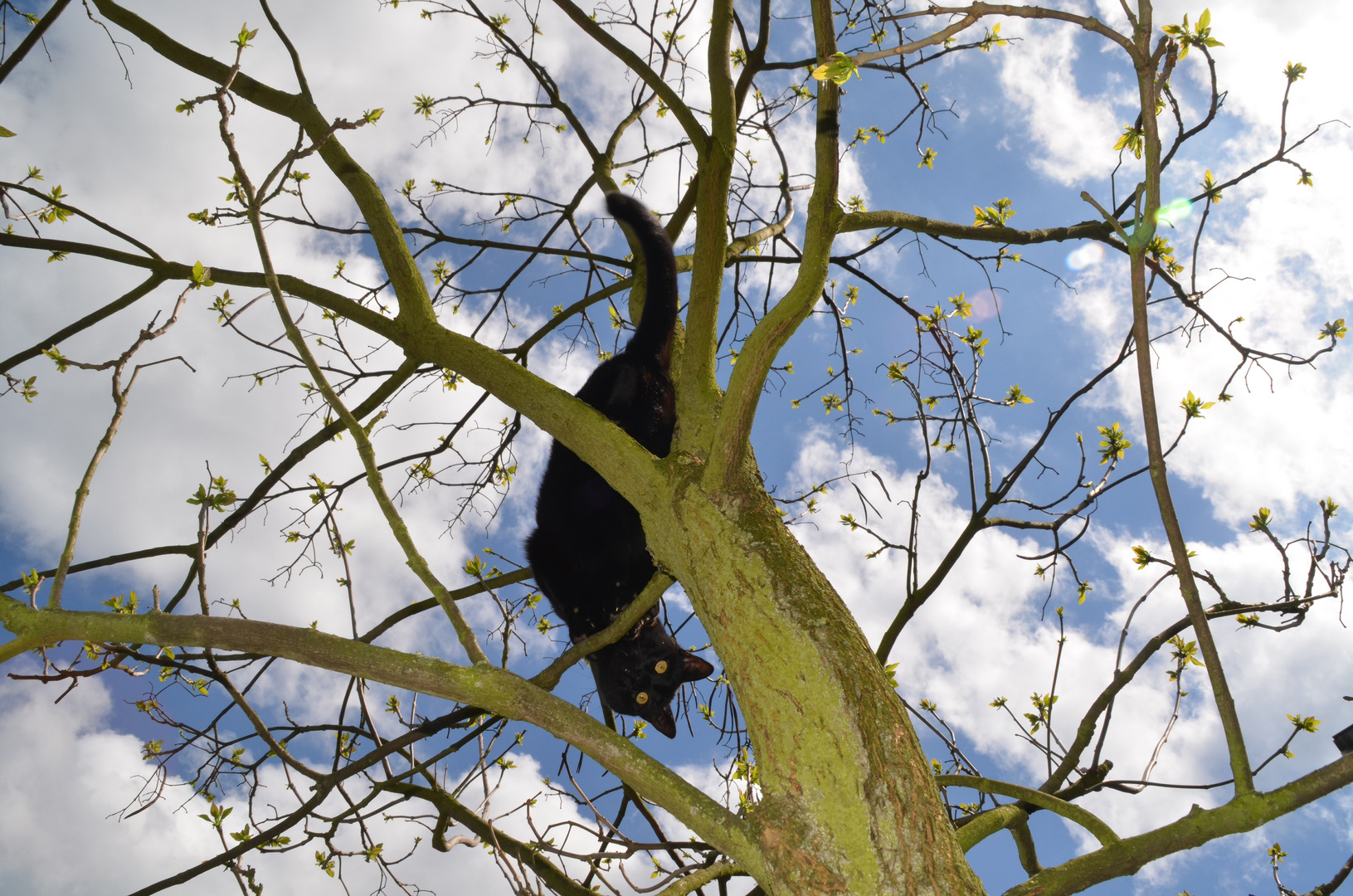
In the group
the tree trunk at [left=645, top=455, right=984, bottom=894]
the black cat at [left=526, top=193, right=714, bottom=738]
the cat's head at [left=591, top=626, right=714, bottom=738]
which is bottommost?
the tree trunk at [left=645, top=455, right=984, bottom=894]

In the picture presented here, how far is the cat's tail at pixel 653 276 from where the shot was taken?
2596 mm

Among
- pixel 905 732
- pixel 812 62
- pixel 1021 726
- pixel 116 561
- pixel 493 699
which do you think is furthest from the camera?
pixel 812 62

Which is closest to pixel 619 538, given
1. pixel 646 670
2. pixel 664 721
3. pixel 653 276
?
pixel 646 670

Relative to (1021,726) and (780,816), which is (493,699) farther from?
(1021,726)

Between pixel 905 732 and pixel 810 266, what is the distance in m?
0.99

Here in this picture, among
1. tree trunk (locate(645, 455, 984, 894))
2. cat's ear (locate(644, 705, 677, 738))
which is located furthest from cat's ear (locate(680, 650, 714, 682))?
tree trunk (locate(645, 455, 984, 894))

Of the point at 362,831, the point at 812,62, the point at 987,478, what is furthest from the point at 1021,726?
the point at 812,62

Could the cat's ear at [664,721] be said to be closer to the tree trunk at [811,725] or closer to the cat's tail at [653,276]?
the cat's tail at [653,276]

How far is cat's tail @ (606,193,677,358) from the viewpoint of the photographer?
2596 mm

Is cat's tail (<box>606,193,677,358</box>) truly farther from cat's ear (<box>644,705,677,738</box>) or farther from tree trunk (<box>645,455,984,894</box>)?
cat's ear (<box>644,705,677,738</box>)

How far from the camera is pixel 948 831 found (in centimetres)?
116

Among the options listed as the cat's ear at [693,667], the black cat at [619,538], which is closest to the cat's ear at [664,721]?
the black cat at [619,538]

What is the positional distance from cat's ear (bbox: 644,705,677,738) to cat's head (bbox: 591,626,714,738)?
4cm

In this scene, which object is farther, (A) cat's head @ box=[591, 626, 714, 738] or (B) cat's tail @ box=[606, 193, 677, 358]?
(A) cat's head @ box=[591, 626, 714, 738]
